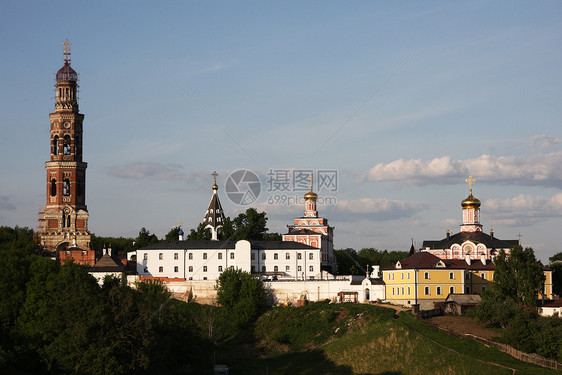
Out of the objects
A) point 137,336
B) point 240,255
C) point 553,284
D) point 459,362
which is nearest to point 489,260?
point 553,284

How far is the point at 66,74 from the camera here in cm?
10319

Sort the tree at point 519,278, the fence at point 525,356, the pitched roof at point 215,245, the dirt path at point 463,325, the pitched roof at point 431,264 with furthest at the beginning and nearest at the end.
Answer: the pitched roof at point 215,245, the pitched roof at point 431,264, the tree at point 519,278, the dirt path at point 463,325, the fence at point 525,356

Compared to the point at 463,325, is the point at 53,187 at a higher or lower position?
higher

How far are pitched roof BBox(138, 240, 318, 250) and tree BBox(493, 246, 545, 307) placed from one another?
873 inches

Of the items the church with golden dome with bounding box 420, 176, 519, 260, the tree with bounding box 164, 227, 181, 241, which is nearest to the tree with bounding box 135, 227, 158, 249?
the tree with bounding box 164, 227, 181, 241

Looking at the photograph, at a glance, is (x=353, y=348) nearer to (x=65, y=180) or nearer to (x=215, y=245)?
(x=215, y=245)

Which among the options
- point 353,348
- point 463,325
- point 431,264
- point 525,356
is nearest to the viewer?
point 525,356

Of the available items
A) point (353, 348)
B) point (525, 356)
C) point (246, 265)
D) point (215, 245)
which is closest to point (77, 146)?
point (215, 245)

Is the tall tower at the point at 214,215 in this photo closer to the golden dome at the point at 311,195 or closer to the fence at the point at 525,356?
the golden dome at the point at 311,195

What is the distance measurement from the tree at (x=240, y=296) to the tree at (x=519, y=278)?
19583mm

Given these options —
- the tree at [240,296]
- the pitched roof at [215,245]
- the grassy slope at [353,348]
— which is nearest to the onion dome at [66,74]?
the pitched roof at [215,245]

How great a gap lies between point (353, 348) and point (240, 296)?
16.6 metres

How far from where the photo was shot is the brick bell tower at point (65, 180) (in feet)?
325

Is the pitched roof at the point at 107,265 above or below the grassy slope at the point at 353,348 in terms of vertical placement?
above
